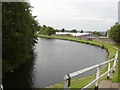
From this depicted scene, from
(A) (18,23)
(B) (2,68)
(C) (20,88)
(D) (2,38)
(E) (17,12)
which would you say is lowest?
(C) (20,88)

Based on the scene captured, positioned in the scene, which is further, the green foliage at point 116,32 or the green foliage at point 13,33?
the green foliage at point 116,32

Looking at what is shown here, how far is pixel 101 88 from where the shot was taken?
4695 mm

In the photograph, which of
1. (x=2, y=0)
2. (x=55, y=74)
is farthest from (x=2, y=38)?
(x=55, y=74)

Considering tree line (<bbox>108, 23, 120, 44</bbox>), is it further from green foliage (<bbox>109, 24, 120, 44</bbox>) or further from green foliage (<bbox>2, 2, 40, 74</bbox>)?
green foliage (<bbox>2, 2, 40, 74</bbox>)

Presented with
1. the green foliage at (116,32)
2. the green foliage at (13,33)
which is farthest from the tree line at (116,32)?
the green foliage at (13,33)

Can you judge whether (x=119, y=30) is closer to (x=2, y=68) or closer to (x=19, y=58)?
(x=19, y=58)

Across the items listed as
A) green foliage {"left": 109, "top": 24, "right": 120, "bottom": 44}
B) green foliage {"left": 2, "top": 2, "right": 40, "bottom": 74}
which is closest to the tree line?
green foliage {"left": 109, "top": 24, "right": 120, "bottom": 44}

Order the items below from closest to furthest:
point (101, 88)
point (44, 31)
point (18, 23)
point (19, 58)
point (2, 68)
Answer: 1. point (101, 88)
2. point (2, 68)
3. point (18, 23)
4. point (19, 58)
5. point (44, 31)

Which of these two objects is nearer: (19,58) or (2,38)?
(2,38)

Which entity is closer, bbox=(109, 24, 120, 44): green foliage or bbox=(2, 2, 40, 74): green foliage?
bbox=(2, 2, 40, 74): green foliage

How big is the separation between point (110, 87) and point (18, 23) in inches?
414

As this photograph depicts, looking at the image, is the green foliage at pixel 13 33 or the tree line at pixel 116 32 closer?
the green foliage at pixel 13 33

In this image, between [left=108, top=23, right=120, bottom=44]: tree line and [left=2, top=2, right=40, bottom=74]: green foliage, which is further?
[left=108, top=23, right=120, bottom=44]: tree line

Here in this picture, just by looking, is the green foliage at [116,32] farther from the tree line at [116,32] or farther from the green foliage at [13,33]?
the green foliage at [13,33]
